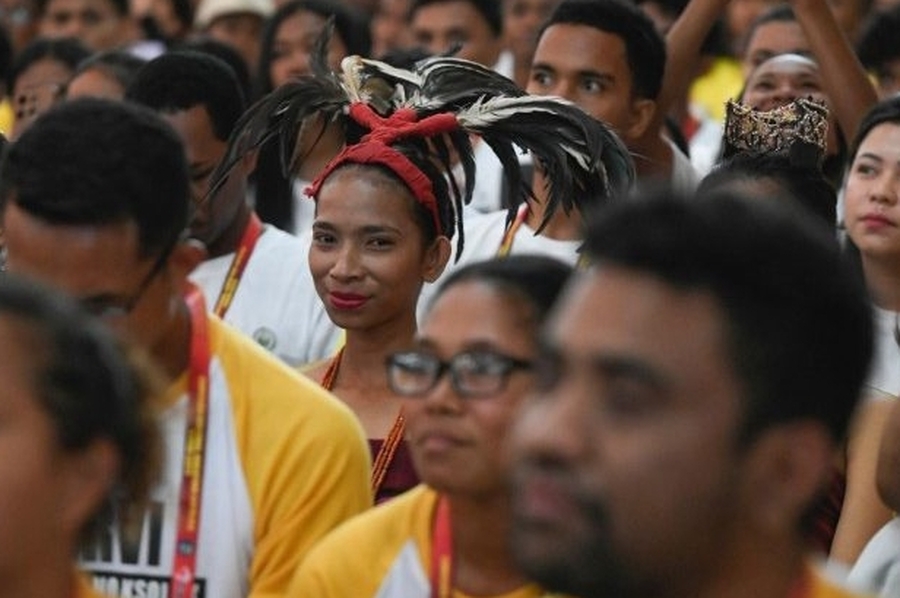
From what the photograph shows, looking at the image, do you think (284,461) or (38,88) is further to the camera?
(38,88)

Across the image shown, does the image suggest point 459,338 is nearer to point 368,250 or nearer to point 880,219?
point 368,250

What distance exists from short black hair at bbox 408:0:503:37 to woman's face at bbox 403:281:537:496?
7.00 metres

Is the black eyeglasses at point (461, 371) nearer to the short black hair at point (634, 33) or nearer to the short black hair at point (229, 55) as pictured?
the short black hair at point (634, 33)

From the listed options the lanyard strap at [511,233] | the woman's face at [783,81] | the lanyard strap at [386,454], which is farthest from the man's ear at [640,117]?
the lanyard strap at [386,454]

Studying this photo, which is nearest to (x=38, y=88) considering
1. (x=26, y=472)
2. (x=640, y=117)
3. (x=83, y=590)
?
(x=640, y=117)

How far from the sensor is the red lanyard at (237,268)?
7.26 metres

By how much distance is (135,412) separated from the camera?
12.2ft

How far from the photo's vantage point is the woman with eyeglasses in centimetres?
425

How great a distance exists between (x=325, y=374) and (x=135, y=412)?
247cm

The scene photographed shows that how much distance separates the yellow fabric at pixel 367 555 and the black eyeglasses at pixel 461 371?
28 cm

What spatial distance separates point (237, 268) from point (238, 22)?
215 inches

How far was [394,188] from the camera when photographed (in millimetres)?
6117

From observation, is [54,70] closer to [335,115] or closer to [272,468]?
A: [335,115]

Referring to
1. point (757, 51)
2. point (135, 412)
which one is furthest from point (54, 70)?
point (135, 412)
